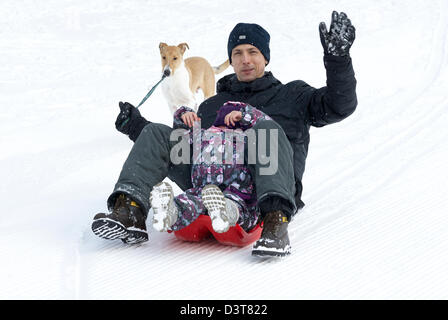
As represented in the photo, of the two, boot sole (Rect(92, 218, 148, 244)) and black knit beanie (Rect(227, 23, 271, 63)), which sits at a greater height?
black knit beanie (Rect(227, 23, 271, 63))

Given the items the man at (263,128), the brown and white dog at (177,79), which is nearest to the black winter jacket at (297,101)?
the man at (263,128)

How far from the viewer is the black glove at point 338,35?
6.95 feet

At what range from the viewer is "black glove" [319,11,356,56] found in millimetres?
2119

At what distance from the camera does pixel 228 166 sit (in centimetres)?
226

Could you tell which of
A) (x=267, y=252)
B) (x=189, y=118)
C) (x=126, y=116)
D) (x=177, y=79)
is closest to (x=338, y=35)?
(x=189, y=118)

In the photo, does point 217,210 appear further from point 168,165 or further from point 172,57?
point 172,57

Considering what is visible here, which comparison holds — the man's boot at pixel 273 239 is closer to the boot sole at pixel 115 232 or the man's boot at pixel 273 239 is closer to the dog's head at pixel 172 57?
the boot sole at pixel 115 232

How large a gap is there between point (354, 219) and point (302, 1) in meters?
9.77

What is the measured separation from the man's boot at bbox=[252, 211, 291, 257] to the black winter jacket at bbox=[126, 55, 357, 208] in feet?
1.29

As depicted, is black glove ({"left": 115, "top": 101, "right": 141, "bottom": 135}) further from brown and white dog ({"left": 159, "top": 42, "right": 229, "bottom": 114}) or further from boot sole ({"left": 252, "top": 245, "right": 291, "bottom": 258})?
brown and white dog ({"left": 159, "top": 42, "right": 229, "bottom": 114})

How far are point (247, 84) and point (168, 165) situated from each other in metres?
0.53

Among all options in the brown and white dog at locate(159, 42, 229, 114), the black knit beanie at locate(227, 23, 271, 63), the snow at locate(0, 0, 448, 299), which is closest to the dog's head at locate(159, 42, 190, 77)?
the brown and white dog at locate(159, 42, 229, 114)

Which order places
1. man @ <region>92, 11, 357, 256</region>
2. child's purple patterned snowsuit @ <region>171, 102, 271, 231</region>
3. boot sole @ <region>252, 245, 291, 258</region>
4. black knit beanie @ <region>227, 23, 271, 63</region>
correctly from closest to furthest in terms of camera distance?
boot sole @ <region>252, 245, 291, 258</region> < man @ <region>92, 11, 357, 256</region> < child's purple patterned snowsuit @ <region>171, 102, 271, 231</region> < black knit beanie @ <region>227, 23, 271, 63</region>

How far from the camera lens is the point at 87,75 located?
6949 millimetres
